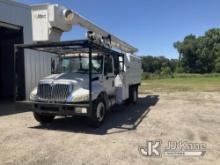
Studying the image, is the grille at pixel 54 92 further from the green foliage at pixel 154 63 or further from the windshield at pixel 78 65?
the green foliage at pixel 154 63

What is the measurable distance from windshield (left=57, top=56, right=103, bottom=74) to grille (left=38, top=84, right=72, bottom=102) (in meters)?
1.43

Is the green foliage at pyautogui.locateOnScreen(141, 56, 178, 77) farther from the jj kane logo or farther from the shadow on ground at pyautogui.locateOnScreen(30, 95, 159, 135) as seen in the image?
the jj kane logo

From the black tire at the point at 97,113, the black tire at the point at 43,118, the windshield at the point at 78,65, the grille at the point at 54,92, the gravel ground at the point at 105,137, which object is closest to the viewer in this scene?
the gravel ground at the point at 105,137

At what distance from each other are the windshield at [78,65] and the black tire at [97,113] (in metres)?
1.19

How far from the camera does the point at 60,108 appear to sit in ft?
26.6


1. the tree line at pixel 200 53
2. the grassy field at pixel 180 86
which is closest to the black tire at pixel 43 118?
the grassy field at pixel 180 86

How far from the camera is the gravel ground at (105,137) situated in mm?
5805

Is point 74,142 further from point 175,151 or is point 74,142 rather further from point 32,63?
point 32,63

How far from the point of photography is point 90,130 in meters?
8.37

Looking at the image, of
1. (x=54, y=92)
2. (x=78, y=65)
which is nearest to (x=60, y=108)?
(x=54, y=92)

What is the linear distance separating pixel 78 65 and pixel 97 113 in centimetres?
206

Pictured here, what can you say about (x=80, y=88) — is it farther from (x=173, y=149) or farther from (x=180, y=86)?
(x=180, y=86)

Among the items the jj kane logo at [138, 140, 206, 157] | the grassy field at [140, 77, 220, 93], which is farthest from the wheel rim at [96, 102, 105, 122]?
the grassy field at [140, 77, 220, 93]

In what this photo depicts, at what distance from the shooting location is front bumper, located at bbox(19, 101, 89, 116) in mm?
7883
